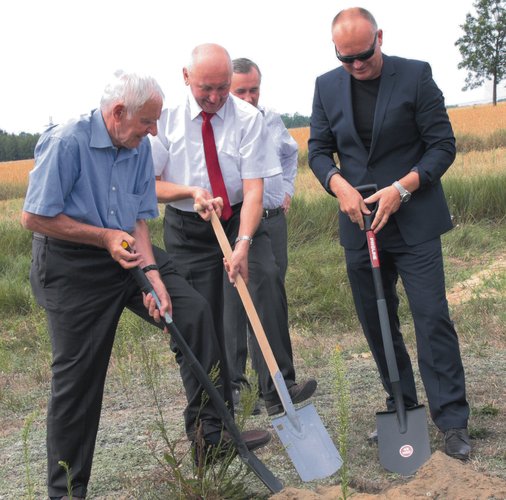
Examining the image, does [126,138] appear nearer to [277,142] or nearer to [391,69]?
[391,69]

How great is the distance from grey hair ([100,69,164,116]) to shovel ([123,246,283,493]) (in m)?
0.69

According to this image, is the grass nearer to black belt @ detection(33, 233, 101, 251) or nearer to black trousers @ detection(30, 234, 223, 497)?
black trousers @ detection(30, 234, 223, 497)

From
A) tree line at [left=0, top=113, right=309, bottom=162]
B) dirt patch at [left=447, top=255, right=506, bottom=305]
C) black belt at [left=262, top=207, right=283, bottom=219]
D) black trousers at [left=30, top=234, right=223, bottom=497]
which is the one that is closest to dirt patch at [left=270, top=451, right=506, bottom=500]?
black trousers at [left=30, top=234, right=223, bottom=497]

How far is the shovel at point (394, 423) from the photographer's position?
399cm

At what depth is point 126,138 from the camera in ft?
12.1

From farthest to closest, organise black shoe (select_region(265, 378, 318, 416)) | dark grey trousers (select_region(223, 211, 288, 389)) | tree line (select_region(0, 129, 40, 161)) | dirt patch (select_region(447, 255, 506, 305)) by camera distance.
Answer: tree line (select_region(0, 129, 40, 161)), dirt patch (select_region(447, 255, 506, 305)), dark grey trousers (select_region(223, 211, 288, 389)), black shoe (select_region(265, 378, 318, 416))

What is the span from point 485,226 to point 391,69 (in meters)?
9.41

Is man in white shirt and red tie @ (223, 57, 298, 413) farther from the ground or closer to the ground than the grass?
farther from the ground

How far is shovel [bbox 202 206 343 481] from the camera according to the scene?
3914 millimetres

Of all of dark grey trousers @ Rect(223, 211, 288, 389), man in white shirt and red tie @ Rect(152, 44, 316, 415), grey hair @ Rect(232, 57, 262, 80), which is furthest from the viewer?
grey hair @ Rect(232, 57, 262, 80)

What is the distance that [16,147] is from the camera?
59.5 m

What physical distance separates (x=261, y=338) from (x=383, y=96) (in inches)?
50.9

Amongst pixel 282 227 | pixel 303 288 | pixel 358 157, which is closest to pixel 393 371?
pixel 358 157

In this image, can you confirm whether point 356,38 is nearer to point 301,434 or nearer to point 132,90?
point 132,90
